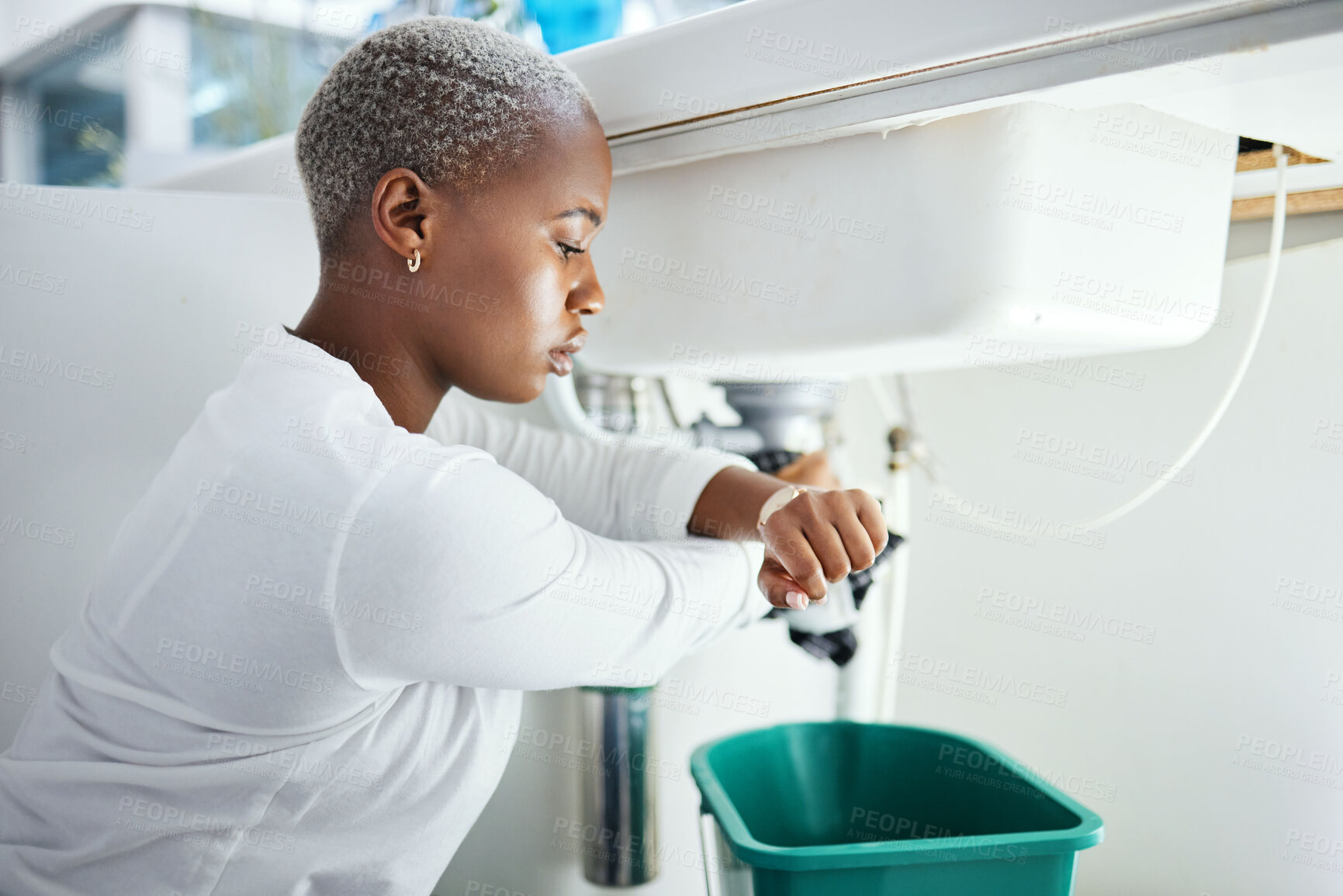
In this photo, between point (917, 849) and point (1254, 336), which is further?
point (1254, 336)

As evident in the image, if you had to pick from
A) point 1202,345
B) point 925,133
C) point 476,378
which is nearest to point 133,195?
point 476,378

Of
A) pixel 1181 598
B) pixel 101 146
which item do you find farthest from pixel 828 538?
pixel 101 146

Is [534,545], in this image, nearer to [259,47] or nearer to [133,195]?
[133,195]

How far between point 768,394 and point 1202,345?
0.42 meters

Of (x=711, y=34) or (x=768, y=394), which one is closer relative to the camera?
(x=711, y=34)

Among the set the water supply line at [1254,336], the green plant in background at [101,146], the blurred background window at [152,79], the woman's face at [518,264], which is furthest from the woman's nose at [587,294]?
the green plant in background at [101,146]

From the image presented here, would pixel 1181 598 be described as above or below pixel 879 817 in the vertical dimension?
above

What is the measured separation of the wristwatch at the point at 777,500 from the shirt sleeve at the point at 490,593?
80 millimetres

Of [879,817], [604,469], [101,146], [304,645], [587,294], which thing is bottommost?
[879,817]

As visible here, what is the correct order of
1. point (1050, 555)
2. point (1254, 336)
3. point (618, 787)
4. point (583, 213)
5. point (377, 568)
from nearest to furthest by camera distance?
point (377, 568) < point (583, 213) < point (1254, 336) < point (618, 787) < point (1050, 555)

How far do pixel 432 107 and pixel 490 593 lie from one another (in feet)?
0.95

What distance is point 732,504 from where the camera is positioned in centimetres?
67

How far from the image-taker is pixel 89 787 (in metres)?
0.54

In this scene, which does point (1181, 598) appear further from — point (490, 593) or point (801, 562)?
point (490, 593)
